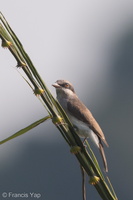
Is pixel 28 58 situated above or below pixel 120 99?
above

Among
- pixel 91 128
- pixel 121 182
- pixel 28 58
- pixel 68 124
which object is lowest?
pixel 121 182

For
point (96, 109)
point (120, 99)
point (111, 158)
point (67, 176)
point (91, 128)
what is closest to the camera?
point (91, 128)

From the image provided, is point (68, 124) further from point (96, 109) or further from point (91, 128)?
point (96, 109)

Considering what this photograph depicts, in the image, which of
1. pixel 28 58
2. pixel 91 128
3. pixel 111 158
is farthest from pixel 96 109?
pixel 28 58

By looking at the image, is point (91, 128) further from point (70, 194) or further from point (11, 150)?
point (11, 150)

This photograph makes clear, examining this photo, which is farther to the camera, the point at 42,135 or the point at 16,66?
the point at 42,135

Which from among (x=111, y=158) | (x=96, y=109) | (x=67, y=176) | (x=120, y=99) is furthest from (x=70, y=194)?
(x=120, y=99)

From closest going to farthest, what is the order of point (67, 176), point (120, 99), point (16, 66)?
point (16, 66) → point (67, 176) → point (120, 99)
